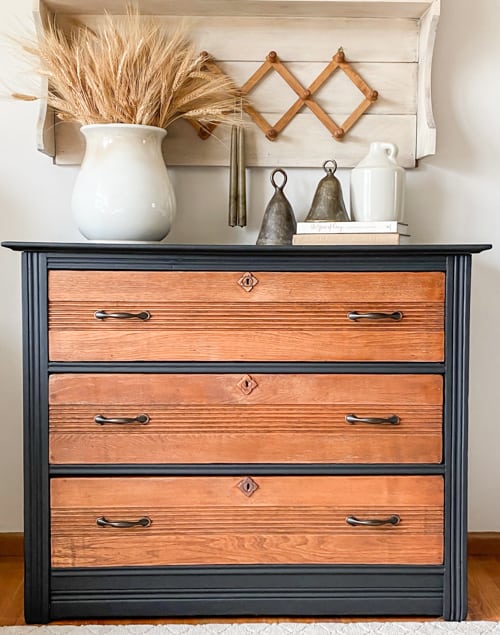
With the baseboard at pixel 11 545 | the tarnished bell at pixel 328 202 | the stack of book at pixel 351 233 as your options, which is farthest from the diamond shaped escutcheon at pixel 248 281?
the baseboard at pixel 11 545

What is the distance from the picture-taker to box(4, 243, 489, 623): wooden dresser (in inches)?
68.3

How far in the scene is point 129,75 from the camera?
1857mm

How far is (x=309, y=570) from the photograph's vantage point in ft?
5.85

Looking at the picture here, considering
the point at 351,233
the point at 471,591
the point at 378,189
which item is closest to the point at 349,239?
the point at 351,233

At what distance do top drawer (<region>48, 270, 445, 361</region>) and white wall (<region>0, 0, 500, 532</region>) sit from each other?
1.57 ft

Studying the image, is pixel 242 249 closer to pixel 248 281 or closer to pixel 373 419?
pixel 248 281

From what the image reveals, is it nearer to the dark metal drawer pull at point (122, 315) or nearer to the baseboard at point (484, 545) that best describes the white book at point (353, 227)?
the dark metal drawer pull at point (122, 315)

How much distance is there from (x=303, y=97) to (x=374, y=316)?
0.75 m

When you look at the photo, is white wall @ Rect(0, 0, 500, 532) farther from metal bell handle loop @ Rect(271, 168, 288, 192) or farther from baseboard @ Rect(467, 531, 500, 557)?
baseboard @ Rect(467, 531, 500, 557)

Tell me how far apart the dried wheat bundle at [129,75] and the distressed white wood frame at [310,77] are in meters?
0.06

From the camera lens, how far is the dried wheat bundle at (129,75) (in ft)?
6.12

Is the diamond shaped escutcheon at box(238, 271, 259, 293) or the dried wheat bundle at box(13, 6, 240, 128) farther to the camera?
the dried wheat bundle at box(13, 6, 240, 128)

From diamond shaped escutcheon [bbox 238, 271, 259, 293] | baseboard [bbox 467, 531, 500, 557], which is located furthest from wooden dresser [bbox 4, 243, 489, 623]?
baseboard [bbox 467, 531, 500, 557]

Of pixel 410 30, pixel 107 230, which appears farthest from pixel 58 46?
pixel 410 30
